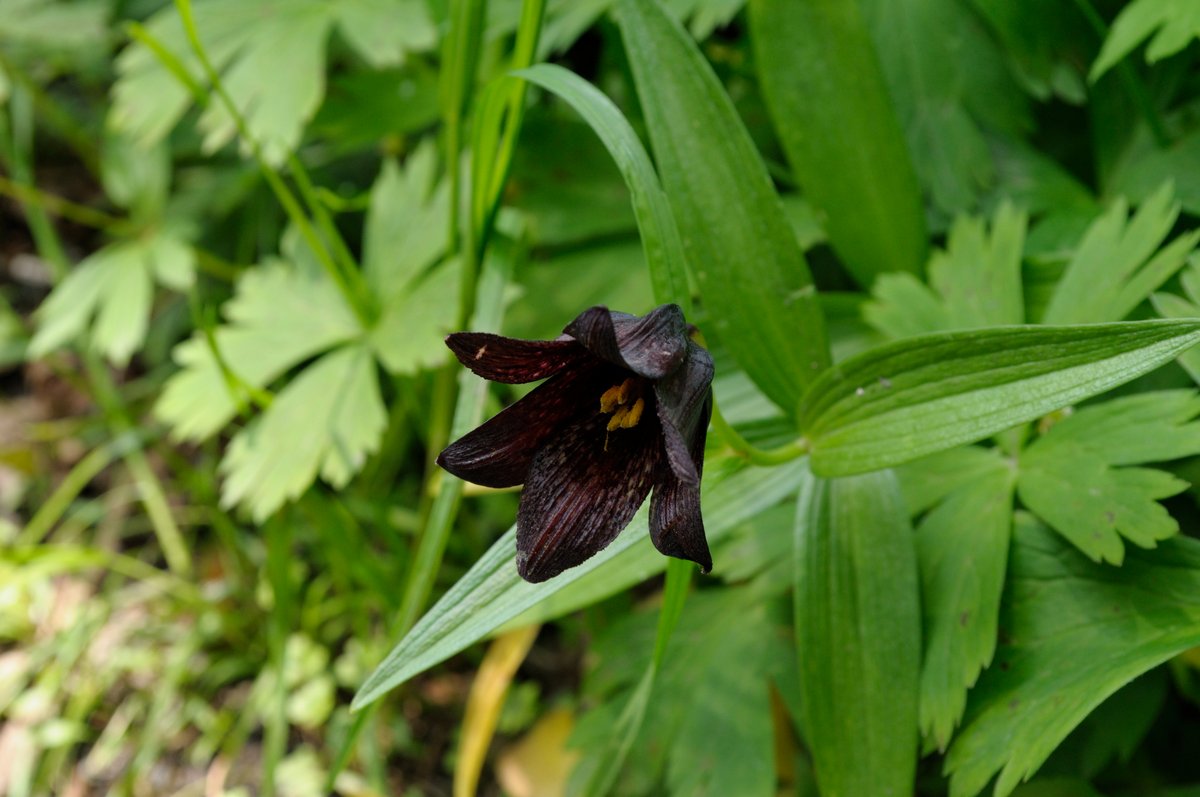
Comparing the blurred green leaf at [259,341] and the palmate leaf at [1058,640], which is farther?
the blurred green leaf at [259,341]

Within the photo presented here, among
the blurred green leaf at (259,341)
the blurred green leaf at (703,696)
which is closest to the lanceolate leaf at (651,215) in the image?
the blurred green leaf at (703,696)

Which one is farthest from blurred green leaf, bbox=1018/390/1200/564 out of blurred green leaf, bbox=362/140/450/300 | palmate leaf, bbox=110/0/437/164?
palmate leaf, bbox=110/0/437/164

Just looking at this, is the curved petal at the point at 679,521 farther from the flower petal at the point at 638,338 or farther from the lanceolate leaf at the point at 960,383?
the lanceolate leaf at the point at 960,383

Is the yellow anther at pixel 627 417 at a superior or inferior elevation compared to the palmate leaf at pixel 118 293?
superior

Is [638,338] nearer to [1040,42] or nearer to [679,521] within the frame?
[679,521]

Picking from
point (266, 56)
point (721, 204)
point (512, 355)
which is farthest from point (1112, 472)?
point (266, 56)
